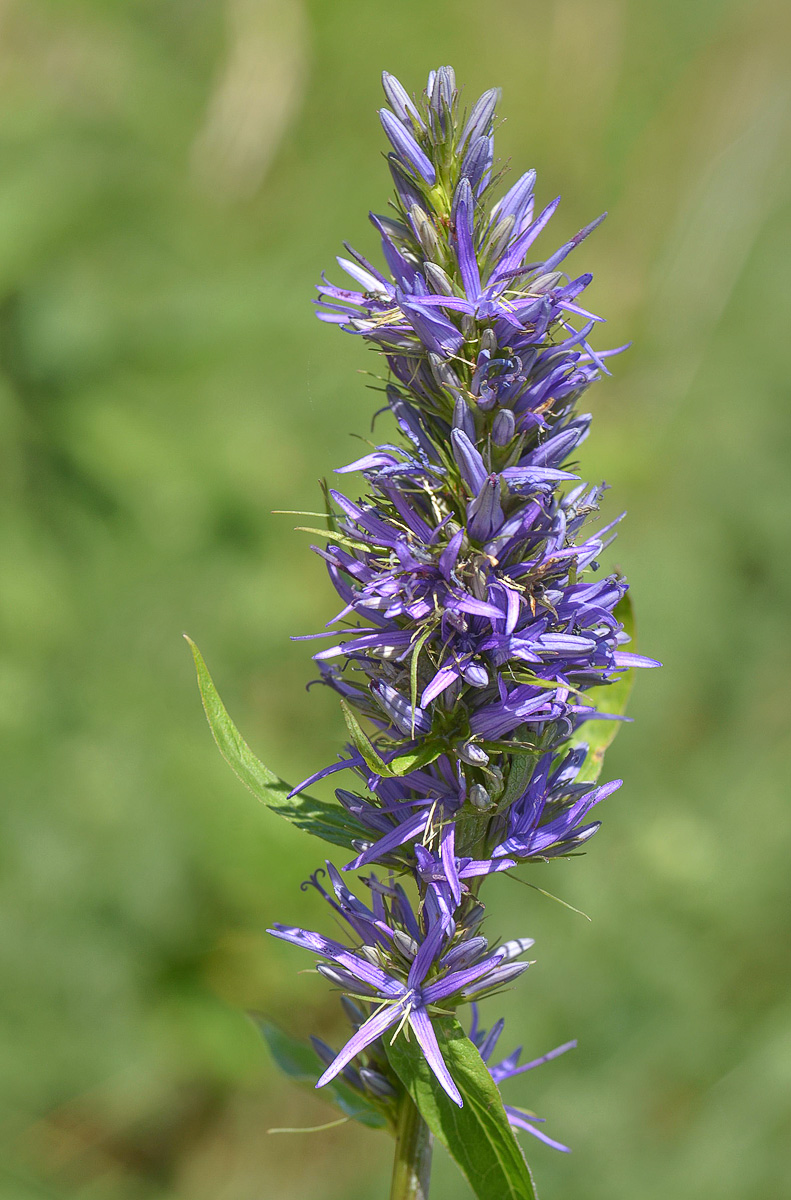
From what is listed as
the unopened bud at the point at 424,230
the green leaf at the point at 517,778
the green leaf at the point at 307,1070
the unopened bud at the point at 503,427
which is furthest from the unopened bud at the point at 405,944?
the unopened bud at the point at 424,230

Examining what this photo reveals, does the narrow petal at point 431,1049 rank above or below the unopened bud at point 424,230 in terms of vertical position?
below

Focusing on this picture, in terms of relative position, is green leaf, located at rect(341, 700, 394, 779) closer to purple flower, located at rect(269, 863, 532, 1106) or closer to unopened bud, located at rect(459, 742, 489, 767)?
unopened bud, located at rect(459, 742, 489, 767)

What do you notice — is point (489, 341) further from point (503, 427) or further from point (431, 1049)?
point (431, 1049)

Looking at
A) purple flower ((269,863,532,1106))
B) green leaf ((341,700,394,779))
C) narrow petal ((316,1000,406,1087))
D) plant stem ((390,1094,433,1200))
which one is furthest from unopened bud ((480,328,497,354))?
plant stem ((390,1094,433,1200))

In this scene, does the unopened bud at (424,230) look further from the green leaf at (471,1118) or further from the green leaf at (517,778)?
the green leaf at (471,1118)

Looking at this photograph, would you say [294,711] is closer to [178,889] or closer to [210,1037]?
[178,889]

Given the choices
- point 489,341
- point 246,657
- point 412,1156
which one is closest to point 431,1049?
point 412,1156
